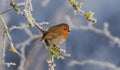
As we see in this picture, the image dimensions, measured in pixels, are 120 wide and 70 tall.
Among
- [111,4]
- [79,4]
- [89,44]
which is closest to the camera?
[79,4]

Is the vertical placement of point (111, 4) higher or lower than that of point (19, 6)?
higher

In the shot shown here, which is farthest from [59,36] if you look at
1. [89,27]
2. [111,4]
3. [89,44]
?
[111,4]

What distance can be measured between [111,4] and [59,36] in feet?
71.6

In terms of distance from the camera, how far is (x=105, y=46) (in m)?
18.8

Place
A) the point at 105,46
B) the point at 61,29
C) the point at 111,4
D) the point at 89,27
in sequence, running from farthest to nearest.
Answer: the point at 111,4, the point at 105,46, the point at 89,27, the point at 61,29

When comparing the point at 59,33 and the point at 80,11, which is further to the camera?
the point at 59,33

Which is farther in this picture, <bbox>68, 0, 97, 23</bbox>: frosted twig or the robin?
the robin

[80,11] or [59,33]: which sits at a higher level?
[59,33]

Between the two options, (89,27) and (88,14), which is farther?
(89,27)

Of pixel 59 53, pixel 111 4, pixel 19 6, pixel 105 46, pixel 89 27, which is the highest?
pixel 111 4

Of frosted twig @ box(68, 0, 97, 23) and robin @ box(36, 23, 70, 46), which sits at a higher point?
robin @ box(36, 23, 70, 46)

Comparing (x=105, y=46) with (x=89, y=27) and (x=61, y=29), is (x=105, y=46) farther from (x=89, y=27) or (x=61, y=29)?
(x=61, y=29)

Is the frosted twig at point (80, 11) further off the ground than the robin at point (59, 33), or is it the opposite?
the robin at point (59, 33)

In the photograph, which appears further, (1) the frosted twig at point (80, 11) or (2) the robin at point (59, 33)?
(2) the robin at point (59, 33)
